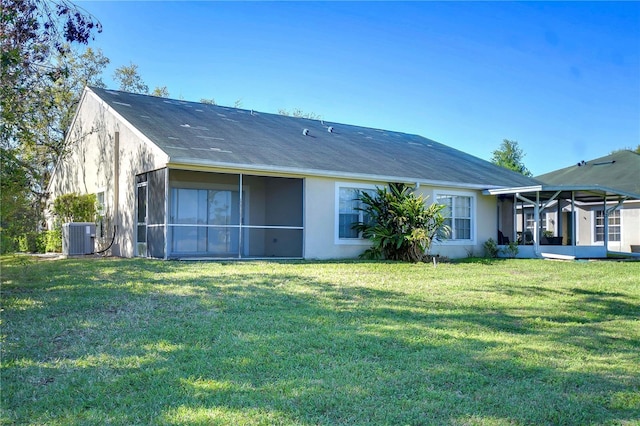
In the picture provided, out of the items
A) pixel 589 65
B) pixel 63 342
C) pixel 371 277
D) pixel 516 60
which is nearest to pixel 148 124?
pixel 371 277

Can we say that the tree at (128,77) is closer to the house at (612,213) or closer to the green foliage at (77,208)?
the green foliage at (77,208)

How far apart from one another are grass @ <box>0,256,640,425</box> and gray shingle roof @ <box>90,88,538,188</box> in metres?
5.03

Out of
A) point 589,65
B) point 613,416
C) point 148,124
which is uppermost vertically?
point 589,65

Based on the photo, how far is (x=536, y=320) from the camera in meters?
6.94

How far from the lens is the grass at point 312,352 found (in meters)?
3.74

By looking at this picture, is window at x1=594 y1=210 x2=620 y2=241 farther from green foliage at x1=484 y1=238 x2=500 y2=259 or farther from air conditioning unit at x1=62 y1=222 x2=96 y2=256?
air conditioning unit at x1=62 y1=222 x2=96 y2=256

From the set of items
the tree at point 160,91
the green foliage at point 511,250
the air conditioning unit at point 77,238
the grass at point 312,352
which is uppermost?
the tree at point 160,91

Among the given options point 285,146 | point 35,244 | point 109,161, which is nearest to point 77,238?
point 109,161

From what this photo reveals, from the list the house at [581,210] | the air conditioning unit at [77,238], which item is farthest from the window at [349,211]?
the air conditioning unit at [77,238]

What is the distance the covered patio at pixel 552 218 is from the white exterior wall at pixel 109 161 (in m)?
10.7

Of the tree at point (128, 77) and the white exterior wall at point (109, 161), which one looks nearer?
the white exterior wall at point (109, 161)

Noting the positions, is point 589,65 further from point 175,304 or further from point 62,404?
point 62,404

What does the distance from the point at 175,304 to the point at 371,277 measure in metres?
4.31

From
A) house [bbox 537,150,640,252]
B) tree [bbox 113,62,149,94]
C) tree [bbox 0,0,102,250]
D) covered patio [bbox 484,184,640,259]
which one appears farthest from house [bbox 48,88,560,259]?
tree [bbox 113,62,149,94]
